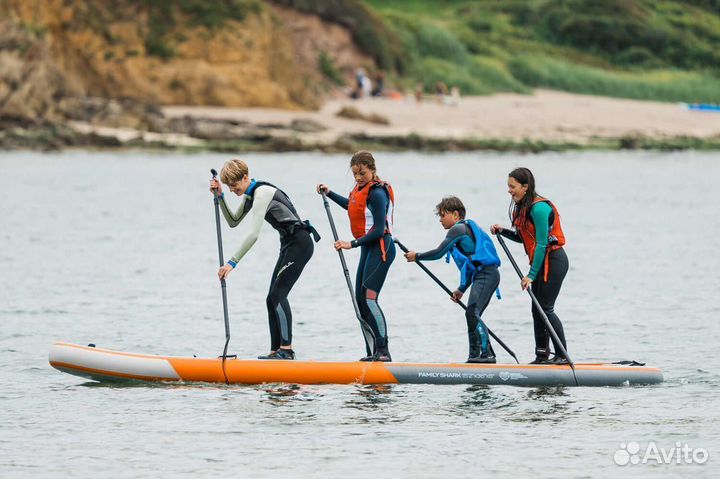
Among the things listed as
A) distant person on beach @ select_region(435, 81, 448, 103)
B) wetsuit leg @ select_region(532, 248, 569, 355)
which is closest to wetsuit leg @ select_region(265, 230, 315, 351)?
wetsuit leg @ select_region(532, 248, 569, 355)

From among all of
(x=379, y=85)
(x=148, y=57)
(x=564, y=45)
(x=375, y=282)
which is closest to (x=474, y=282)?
(x=375, y=282)

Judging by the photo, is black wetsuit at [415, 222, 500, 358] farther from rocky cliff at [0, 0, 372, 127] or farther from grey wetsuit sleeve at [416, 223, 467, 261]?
rocky cliff at [0, 0, 372, 127]

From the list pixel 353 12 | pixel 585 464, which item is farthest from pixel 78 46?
pixel 585 464

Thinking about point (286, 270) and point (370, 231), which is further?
point (286, 270)

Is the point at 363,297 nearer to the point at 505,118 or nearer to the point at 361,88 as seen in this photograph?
the point at 505,118

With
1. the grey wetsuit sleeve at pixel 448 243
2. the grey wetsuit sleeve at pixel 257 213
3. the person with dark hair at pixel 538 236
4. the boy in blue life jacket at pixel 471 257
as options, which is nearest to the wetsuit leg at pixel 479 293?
the boy in blue life jacket at pixel 471 257

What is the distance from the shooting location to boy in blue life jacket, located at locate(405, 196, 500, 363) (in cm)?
1407

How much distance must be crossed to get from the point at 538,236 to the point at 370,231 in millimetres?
1776

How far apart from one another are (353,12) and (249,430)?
202 feet

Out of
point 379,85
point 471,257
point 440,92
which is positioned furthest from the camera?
point 379,85

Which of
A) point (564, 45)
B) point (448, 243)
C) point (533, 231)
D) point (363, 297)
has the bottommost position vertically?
point (363, 297)

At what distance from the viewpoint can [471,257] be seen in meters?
14.3

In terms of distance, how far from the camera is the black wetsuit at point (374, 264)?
45.9ft

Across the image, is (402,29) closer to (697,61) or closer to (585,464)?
(697,61)
